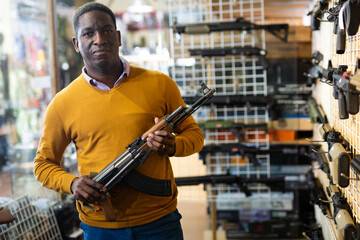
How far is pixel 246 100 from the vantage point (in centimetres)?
362

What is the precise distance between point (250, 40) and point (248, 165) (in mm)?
1115

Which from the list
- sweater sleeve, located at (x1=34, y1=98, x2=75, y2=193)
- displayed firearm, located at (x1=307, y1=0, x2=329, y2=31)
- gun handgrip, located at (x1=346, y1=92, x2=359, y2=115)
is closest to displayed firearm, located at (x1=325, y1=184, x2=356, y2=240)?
gun handgrip, located at (x1=346, y1=92, x2=359, y2=115)

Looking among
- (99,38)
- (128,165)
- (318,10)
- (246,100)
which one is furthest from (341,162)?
(246,100)

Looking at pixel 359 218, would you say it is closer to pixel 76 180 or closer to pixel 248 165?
pixel 76 180

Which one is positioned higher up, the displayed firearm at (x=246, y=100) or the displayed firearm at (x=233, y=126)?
the displayed firearm at (x=246, y=100)

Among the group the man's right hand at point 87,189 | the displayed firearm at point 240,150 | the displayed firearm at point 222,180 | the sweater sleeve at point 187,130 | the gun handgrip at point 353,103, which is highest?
the gun handgrip at point 353,103

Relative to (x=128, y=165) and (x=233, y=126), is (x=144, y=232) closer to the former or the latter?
(x=128, y=165)

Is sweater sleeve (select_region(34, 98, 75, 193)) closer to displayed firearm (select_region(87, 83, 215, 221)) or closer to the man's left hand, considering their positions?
displayed firearm (select_region(87, 83, 215, 221))

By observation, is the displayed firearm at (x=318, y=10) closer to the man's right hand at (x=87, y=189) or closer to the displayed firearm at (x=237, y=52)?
the displayed firearm at (x=237, y=52)

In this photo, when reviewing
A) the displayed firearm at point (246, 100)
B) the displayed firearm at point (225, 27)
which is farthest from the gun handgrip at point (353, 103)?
the displayed firearm at point (225, 27)

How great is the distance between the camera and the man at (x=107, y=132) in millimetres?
1850

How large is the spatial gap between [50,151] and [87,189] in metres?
0.29

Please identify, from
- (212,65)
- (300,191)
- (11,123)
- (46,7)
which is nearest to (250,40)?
(212,65)

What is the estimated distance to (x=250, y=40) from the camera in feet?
12.3
